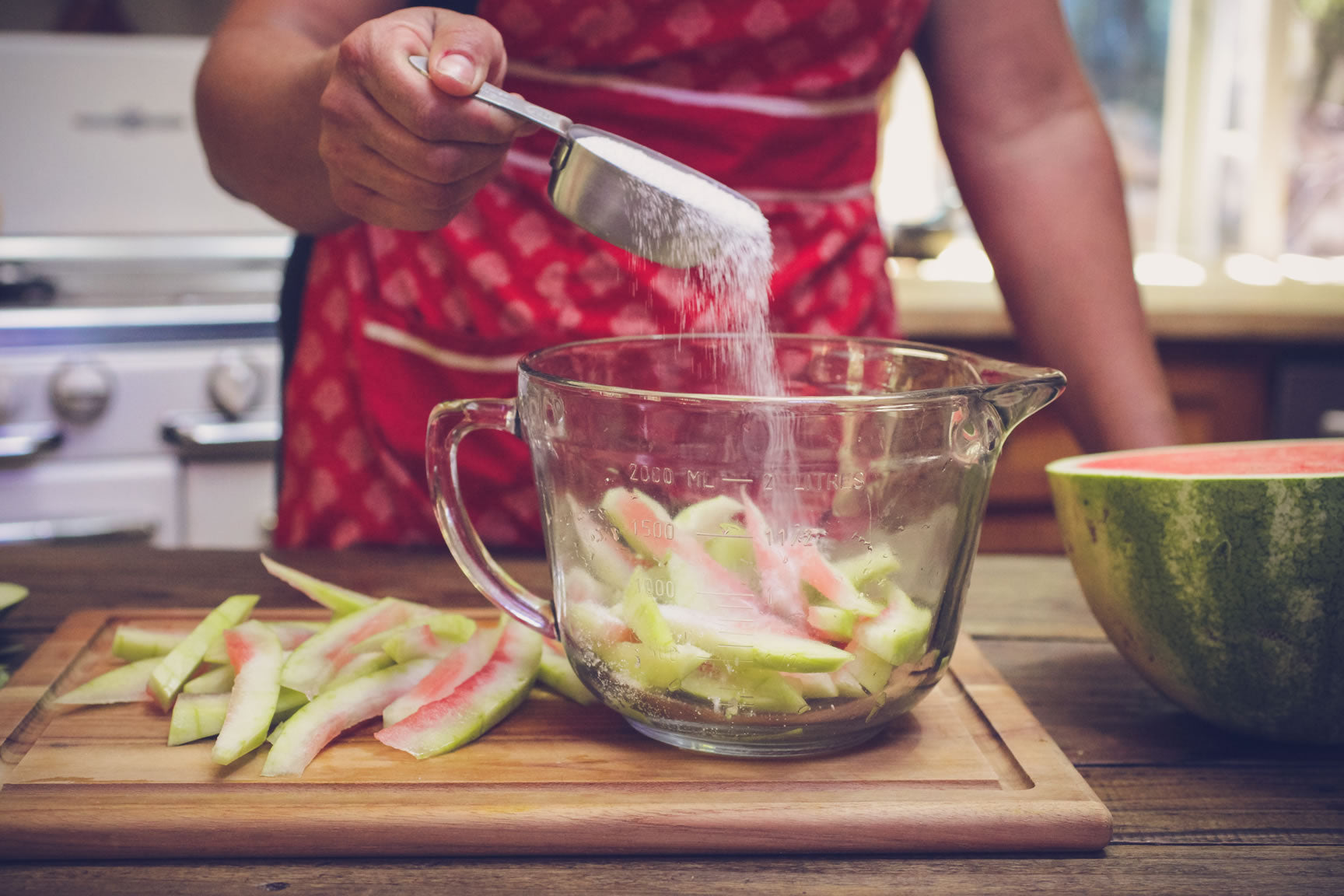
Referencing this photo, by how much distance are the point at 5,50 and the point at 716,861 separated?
2.14 metres

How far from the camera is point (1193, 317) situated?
6.26 feet

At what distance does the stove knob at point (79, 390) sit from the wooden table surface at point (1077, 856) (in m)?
0.92

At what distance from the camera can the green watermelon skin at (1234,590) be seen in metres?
0.60

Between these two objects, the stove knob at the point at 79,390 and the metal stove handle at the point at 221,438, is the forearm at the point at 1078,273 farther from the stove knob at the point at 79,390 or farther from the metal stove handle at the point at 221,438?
the stove knob at the point at 79,390

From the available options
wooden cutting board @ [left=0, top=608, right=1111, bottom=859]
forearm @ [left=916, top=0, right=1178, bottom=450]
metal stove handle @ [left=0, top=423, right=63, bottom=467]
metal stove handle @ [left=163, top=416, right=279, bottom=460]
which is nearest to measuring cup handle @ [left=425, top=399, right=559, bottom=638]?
wooden cutting board @ [left=0, top=608, right=1111, bottom=859]

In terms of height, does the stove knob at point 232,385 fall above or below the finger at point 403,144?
below

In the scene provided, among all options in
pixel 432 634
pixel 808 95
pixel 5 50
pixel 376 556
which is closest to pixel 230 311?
pixel 5 50

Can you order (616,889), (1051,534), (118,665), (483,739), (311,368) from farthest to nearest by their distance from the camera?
(1051,534) → (311,368) → (118,665) → (483,739) → (616,889)

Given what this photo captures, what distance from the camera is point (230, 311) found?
182cm

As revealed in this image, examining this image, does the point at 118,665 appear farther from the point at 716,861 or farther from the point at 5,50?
the point at 5,50

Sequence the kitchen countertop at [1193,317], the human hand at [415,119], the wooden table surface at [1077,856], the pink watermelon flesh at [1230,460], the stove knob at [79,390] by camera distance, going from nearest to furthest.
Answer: the wooden table surface at [1077,856] → the human hand at [415,119] → the pink watermelon flesh at [1230,460] → the stove knob at [79,390] → the kitchen countertop at [1193,317]

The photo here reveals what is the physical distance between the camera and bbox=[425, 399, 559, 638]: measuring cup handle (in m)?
0.66

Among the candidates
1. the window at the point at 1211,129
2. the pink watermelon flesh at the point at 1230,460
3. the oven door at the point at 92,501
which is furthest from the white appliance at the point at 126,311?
the window at the point at 1211,129

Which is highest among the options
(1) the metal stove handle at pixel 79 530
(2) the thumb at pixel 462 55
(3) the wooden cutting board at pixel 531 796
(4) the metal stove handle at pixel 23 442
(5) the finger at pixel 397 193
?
(2) the thumb at pixel 462 55
